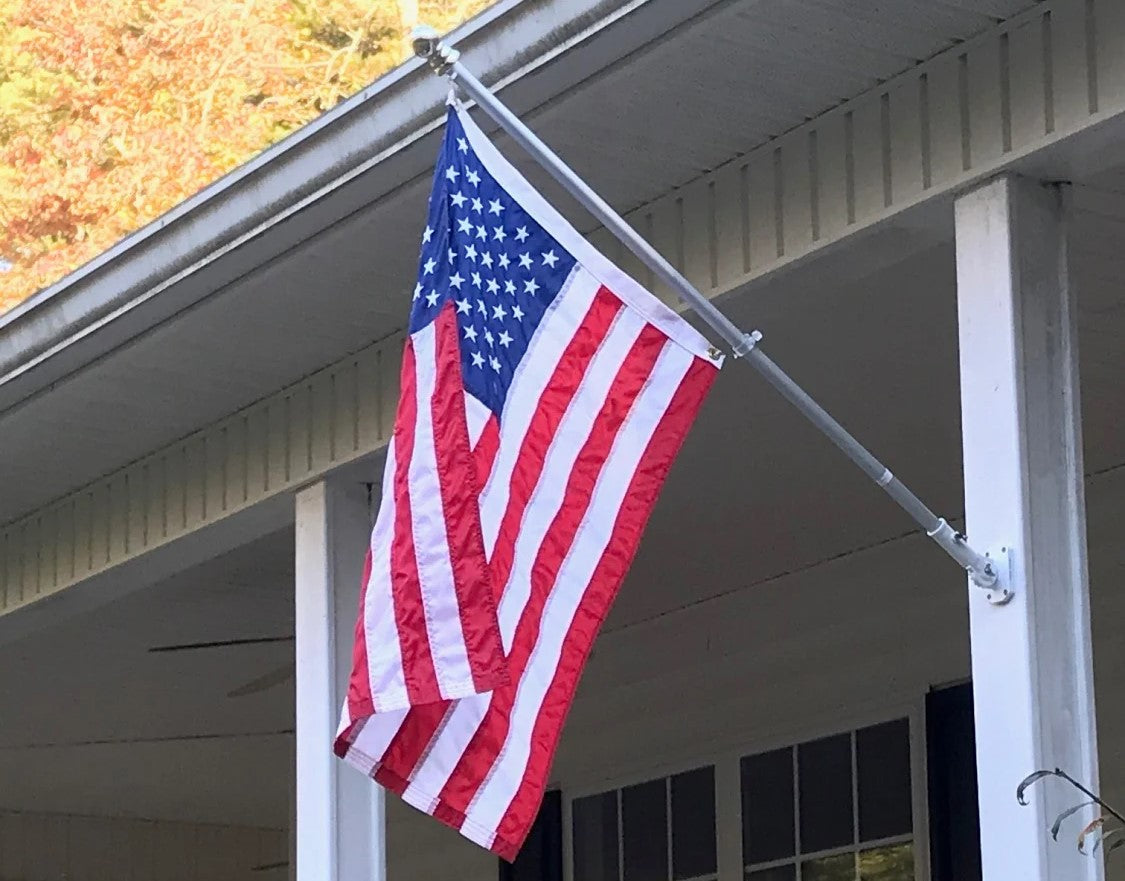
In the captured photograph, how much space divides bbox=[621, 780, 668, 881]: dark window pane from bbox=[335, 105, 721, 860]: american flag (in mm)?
6113

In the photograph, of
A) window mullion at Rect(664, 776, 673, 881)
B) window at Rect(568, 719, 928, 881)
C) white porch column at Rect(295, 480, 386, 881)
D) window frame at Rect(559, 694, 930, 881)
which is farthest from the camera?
window mullion at Rect(664, 776, 673, 881)

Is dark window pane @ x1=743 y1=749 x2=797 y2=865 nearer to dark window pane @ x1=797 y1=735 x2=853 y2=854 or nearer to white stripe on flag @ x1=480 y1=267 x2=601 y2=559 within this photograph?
dark window pane @ x1=797 y1=735 x2=853 y2=854

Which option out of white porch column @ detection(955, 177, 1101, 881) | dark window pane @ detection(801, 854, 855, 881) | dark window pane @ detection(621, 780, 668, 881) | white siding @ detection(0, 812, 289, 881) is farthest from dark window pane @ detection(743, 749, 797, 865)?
white siding @ detection(0, 812, 289, 881)

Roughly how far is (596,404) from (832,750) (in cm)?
545

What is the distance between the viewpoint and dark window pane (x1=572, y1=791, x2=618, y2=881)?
10867 mm

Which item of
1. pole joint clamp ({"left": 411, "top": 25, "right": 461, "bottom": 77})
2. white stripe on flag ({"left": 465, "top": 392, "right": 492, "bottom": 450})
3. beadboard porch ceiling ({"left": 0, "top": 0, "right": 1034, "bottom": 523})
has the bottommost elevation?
white stripe on flag ({"left": 465, "top": 392, "right": 492, "bottom": 450})

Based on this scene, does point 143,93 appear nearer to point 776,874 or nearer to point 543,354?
point 776,874

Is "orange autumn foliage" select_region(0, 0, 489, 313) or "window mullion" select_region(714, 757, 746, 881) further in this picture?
"orange autumn foliage" select_region(0, 0, 489, 313)

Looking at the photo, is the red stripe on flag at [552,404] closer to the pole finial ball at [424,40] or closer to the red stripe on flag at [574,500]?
the red stripe on flag at [574,500]

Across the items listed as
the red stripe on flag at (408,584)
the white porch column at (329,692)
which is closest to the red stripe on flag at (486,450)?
the red stripe on flag at (408,584)

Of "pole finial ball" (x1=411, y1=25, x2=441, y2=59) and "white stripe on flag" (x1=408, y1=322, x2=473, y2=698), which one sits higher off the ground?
"pole finial ball" (x1=411, y1=25, x2=441, y2=59)

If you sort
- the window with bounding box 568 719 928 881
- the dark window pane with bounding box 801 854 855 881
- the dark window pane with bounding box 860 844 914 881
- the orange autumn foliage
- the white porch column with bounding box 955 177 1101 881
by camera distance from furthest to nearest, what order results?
the orange autumn foliage
the dark window pane with bounding box 801 854 855 881
the window with bounding box 568 719 928 881
the dark window pane with bounding box 860 844 914 881
the white porch column with bounding box 955 177 1101 881

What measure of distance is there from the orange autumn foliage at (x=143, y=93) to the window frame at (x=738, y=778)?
16.9 meters

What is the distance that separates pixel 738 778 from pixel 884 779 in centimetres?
96
